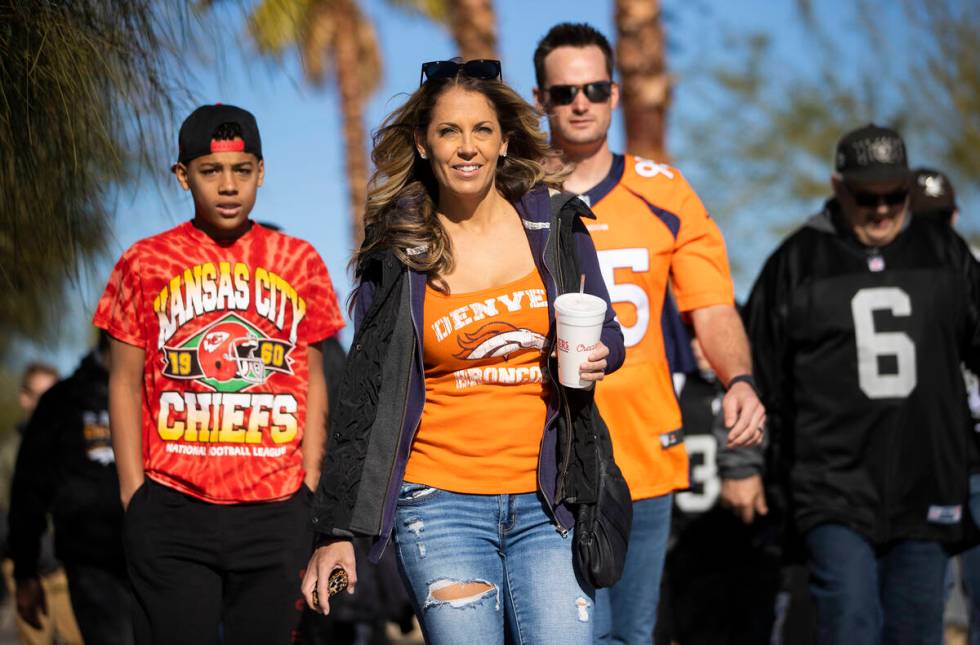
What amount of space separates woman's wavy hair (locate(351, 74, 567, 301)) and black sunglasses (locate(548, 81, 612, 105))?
80 cm

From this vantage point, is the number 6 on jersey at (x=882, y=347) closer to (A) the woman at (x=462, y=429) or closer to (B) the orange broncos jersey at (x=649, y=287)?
(B) the orange broncos jersey at (x=649, y=287)

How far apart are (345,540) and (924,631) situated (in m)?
2.72

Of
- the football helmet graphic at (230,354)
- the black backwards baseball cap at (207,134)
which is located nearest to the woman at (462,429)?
the football helmet graphic at (230,354)

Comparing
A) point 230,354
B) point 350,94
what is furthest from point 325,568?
point 350,94

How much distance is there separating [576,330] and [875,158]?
250 centimetres

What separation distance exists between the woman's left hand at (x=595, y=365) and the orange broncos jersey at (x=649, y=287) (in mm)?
1163

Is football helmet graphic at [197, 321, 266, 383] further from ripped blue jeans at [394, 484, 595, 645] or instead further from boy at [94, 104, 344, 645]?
ripped blue jeans at [394, 484, 595, 645]

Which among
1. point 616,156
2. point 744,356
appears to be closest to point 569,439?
point 744,356

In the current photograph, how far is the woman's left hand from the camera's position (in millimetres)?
3648

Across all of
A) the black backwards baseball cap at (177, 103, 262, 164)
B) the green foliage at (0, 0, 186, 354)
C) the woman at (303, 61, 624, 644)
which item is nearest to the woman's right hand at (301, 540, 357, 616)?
the woman at (303, 61, 624, 644)

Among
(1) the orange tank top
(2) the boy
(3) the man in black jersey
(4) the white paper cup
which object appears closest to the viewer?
(4) the white paper cup

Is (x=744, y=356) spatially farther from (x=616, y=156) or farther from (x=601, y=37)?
(x=601, y=37)

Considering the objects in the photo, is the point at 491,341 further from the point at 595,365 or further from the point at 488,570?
the point at 488,570

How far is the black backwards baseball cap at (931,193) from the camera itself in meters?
6.84
